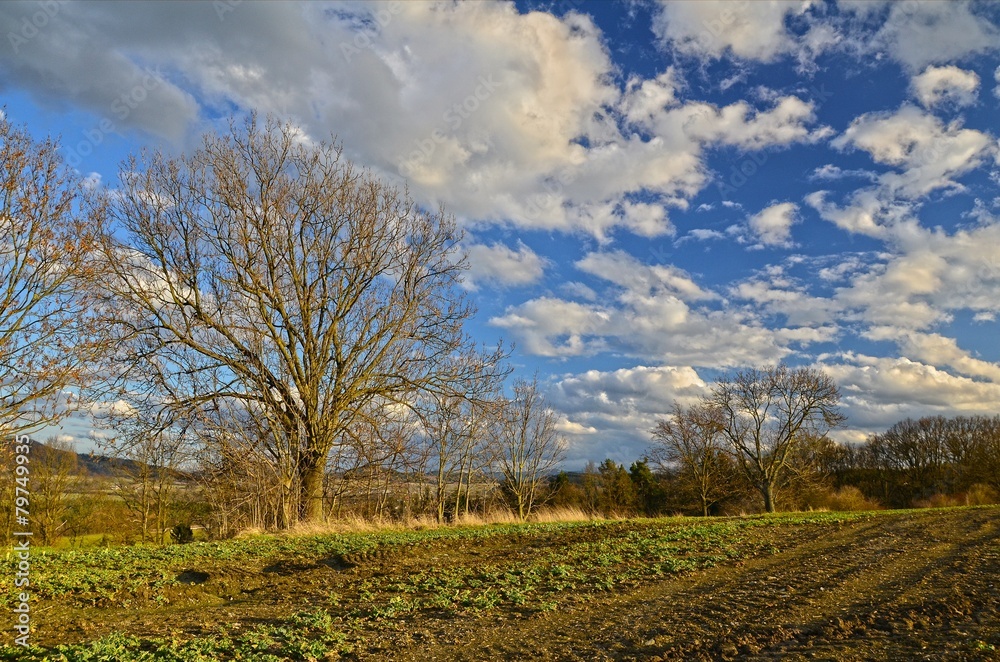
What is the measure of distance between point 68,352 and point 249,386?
18.5 ft

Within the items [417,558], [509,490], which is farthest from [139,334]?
[509,490]

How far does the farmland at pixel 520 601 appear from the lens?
16.2 ft

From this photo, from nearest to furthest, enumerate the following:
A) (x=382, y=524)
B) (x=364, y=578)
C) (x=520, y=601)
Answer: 1. (x=520, y=601)
2. (x=364, y=578)
3. (x=382, y=524)

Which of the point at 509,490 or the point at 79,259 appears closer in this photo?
the point at 79,259

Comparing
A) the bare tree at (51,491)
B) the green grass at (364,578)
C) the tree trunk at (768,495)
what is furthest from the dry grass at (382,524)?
the tree trunk at (768,495)

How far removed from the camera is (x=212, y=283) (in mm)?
15781

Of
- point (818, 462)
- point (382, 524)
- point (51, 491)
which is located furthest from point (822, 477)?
point (51, 491)

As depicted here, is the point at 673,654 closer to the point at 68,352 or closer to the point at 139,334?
the point at 68,352

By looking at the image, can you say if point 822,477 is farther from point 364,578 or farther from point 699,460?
point 364,578

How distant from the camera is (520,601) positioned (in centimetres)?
653

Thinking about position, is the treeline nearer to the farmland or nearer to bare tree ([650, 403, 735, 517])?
bare tree ([650, 403, 735, 517])

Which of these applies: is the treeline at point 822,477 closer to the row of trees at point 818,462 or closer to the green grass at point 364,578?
the row of trees at point 818,462

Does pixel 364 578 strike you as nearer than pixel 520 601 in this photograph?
No

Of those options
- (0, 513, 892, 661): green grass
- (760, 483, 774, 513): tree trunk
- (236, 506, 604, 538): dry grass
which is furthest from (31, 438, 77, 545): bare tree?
(760, 483, 774, 513): tree trunk
